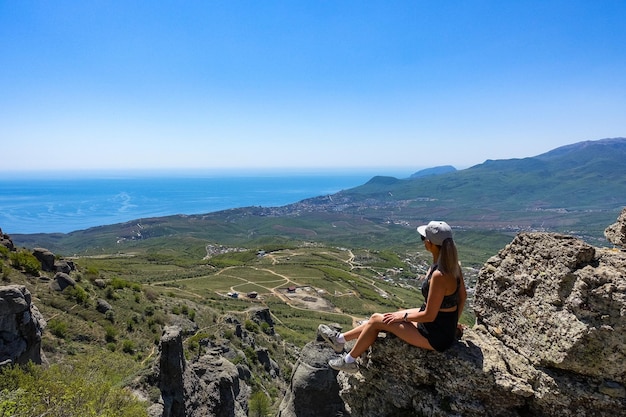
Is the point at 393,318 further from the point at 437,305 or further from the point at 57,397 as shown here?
the point at 57,397

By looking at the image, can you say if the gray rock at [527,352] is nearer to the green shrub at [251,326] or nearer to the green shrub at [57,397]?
the green shrub at [57,397]

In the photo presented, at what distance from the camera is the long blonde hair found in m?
6.96

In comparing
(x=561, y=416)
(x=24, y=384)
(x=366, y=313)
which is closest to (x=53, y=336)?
(x=24, y=384)

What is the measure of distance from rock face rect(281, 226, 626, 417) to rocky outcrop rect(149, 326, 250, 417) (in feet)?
38.3

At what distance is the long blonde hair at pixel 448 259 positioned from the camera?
6.96m

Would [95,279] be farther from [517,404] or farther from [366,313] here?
[366,313]

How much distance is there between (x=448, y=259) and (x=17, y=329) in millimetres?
18368

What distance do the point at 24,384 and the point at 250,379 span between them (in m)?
19.4

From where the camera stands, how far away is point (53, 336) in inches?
953

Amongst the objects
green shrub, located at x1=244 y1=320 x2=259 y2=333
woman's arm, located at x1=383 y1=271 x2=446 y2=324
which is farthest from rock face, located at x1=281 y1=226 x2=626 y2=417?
green shrub, located at x1=244 y1=320 x2=259 y2=333

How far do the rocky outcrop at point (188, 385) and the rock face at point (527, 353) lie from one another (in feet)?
38.3

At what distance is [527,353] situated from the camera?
6.75 m

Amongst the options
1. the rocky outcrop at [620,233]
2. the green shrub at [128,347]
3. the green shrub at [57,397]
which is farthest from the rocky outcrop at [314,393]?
the green shrub at [128,347]

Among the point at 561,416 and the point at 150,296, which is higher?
the point at 561,416
